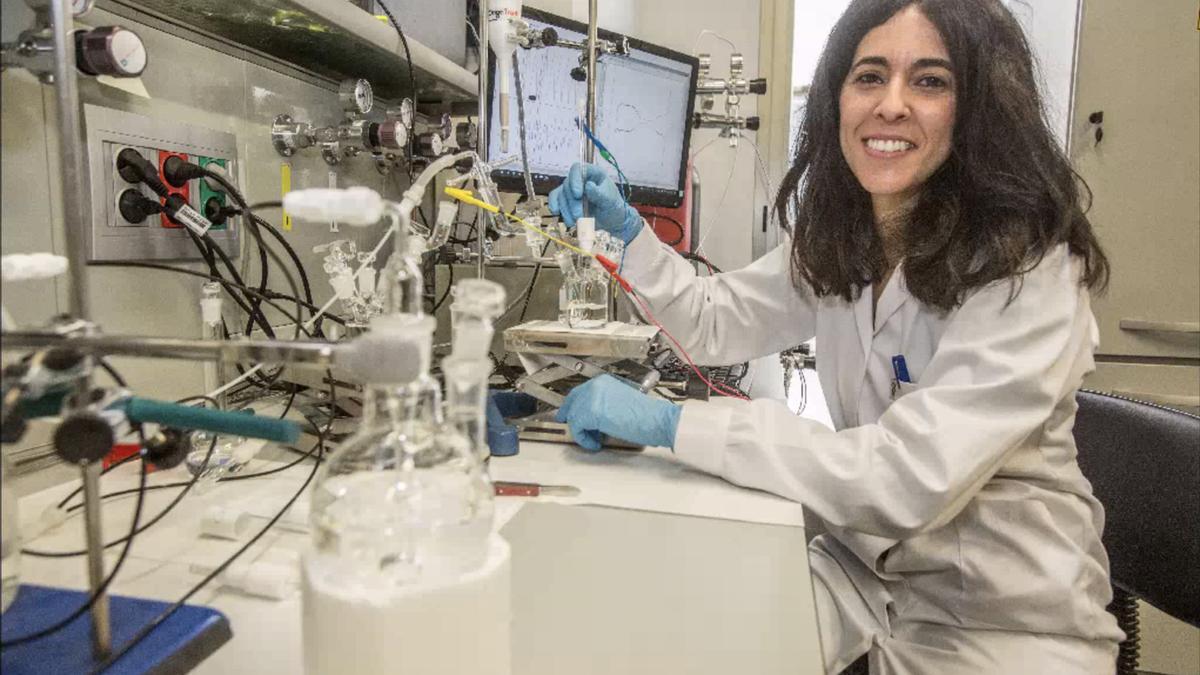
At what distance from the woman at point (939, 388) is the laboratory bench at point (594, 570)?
0.12 metres

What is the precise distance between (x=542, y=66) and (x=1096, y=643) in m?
1.37

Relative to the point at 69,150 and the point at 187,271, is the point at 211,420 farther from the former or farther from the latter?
the point at 187,271

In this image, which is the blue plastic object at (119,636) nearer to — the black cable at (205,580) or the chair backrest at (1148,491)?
the black cable at (205,580)

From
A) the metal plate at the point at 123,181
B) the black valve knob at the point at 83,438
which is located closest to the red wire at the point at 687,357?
the metal plate at the point at 123,181

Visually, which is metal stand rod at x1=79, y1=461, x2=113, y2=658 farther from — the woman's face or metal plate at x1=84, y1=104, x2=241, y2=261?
the woman's face

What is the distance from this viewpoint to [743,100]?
2.83m

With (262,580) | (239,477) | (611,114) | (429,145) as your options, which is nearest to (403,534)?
(262,580)

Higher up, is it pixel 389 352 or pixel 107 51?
pixel 107 51

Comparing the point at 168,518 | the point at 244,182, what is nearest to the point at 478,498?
the point at 168,518

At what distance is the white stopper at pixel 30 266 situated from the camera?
0.39m

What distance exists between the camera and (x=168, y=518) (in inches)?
31.0

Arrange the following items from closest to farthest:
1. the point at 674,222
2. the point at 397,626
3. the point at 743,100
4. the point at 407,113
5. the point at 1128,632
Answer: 1. the point at 397,626
2. the point at 1128,632
3. the point at 407,113
4. the point at 674,222
5. the point at 743,100

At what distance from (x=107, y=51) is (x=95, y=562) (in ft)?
1.96

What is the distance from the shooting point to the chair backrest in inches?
38.1
